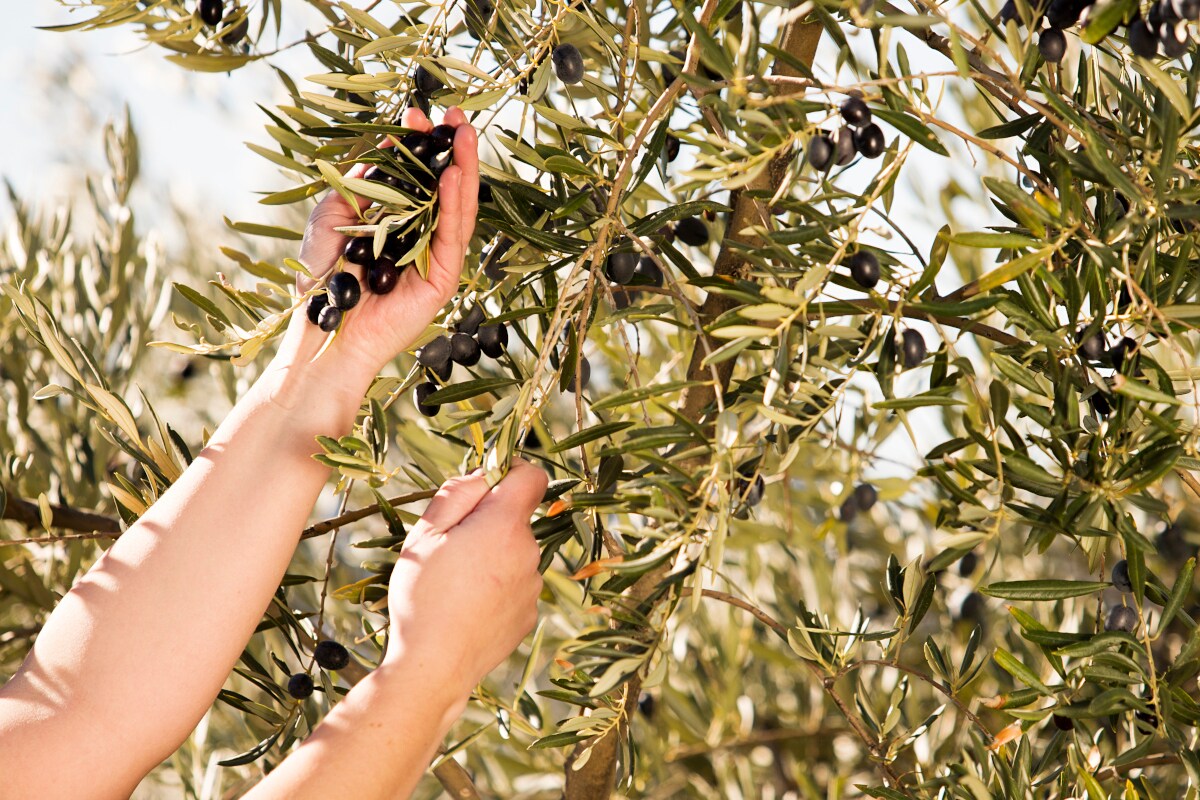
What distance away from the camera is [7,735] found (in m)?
0.84

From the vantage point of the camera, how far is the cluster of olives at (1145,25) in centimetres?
56

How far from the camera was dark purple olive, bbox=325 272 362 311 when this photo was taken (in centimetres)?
74

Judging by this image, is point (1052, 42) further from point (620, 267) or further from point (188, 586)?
point (188, 586)

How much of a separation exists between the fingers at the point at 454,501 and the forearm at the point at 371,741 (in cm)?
11

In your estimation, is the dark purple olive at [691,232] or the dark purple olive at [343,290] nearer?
the dark purple olive at [343,290]

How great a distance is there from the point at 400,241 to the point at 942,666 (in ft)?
1.92

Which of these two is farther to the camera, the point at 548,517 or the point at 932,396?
the point at 548,517

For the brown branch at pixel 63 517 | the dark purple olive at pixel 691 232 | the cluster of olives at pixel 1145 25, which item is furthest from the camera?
the brown branch at pixel 63 517

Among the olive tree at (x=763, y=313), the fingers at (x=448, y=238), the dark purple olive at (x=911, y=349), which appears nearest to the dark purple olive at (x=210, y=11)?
the olive tree at (x=763, y=313)

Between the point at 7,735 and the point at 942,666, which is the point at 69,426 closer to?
the point at 7,735

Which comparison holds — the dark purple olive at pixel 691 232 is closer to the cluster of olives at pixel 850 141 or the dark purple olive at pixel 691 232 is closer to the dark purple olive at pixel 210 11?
the cluster of olives at pixel 850 141

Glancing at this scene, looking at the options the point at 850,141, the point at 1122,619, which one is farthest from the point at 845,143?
the point at 1122,619

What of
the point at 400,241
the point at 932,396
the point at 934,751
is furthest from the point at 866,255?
the point at 934,751

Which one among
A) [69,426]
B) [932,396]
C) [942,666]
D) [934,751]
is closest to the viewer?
[932,396]
